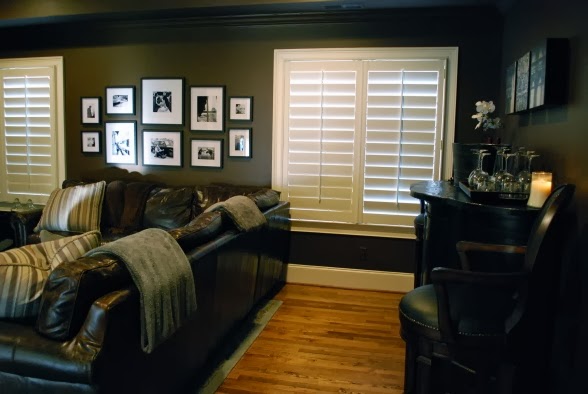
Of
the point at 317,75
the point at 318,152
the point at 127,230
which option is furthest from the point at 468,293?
the point at 127,230

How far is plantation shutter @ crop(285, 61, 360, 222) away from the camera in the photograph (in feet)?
14.3

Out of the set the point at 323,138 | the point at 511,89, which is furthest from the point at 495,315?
the point at 323,138

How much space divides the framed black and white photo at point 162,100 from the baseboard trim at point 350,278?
1.97m

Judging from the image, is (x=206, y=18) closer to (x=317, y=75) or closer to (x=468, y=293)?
(x=317, y=75)

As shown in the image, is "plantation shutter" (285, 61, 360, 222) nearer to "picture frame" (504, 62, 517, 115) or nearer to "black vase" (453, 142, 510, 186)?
"picture frame" (504, 62, 517, 115)

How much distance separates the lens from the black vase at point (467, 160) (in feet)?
9.00

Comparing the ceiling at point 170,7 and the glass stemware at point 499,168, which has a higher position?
the ceiling at point 170,7

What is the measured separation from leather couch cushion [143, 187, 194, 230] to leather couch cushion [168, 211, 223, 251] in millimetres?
1490

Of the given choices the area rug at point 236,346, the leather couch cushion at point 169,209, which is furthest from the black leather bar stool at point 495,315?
the leather couch cushion at point 169,209

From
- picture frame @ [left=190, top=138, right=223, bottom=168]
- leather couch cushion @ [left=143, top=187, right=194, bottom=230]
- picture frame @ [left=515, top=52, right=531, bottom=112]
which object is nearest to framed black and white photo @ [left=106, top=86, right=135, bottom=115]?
picture frame @ [left=190, top=138, right=223, bottom=168]

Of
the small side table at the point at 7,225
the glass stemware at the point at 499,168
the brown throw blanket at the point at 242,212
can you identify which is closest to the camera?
the glass stemware at the point at 499,168

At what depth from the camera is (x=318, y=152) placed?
4457mm

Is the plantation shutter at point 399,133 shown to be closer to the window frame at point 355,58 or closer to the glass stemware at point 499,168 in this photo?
the window frame at point 355,58

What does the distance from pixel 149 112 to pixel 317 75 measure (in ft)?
5.98
